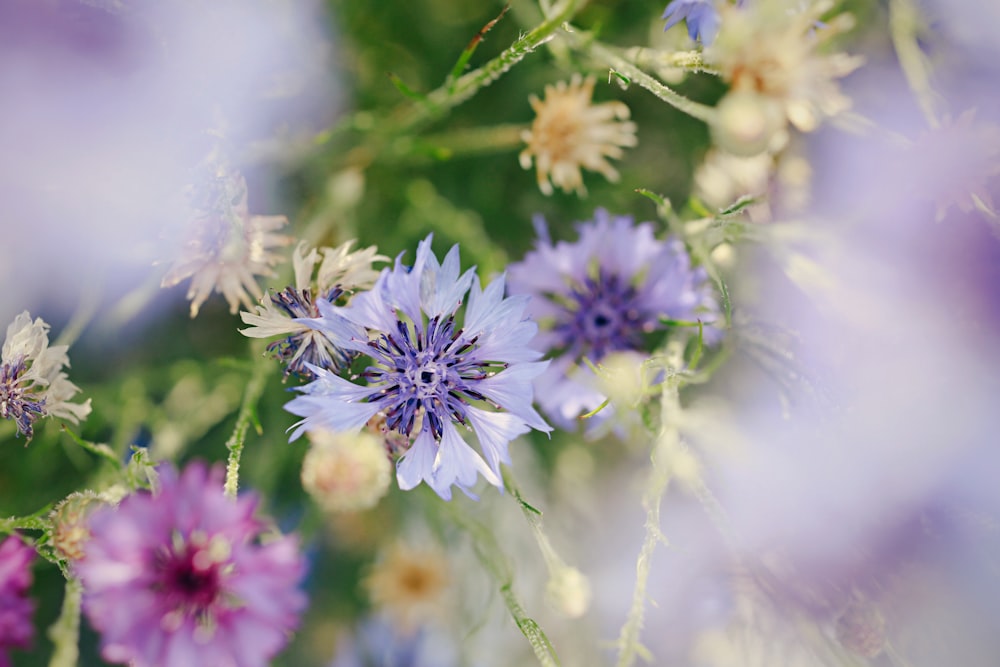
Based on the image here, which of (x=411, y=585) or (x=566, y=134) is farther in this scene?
(x=411, y=585)

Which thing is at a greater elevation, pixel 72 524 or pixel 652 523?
pixel 72 524

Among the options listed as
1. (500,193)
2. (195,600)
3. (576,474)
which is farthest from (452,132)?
(195,600)

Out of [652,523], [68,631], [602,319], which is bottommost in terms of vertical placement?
[652,523]

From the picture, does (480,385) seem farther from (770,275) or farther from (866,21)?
(866,21)

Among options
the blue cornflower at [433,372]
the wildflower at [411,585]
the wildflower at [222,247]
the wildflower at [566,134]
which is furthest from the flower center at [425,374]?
the wildflower at [411,585]

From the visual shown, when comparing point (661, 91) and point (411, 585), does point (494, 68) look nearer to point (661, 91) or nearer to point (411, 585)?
point (661, 91)

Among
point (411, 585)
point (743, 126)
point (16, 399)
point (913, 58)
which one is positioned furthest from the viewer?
point (411, 585)

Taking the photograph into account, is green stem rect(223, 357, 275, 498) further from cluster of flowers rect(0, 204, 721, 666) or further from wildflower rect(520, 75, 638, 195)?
wildflower rect(520, 75, 638, 195)

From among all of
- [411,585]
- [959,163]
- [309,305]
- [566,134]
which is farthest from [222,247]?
[959,163]
